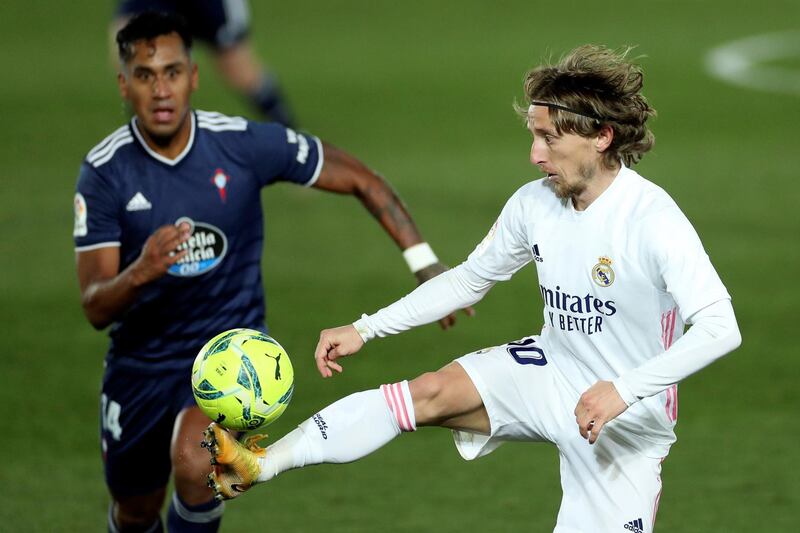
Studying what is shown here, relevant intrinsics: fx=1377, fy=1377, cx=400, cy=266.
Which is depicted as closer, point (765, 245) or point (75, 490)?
point (75, 490)

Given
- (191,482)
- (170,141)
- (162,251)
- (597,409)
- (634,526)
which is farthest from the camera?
(170,141)

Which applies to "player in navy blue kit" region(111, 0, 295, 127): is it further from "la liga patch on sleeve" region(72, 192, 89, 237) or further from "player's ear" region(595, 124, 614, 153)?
"player's ear" region(595, 124, 614, 153)

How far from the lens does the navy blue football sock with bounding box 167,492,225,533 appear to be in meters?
5.86

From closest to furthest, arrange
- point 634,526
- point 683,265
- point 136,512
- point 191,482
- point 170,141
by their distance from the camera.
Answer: point 683,265
point 634,526
point 191,482
point 170,141
point 136,512

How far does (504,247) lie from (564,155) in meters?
0.51

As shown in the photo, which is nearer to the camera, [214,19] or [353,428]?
[353,428]

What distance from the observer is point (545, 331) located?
550 centimetres

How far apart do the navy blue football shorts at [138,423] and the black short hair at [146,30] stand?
56.6 inches

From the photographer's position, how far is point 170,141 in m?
6.14

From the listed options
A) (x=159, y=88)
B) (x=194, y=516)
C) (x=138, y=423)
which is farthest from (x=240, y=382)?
(x=159, y=88)

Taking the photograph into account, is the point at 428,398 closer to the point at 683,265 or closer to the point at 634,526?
the point at 634,526

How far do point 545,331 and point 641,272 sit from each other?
642mm

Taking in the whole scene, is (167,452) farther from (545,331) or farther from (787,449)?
(787,449)

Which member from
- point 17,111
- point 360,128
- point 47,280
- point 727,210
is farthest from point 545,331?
point 17,111
